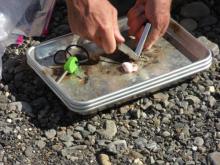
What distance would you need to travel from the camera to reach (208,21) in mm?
2350

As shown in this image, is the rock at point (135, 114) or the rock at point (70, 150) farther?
Result: the rock at point (135, 114)

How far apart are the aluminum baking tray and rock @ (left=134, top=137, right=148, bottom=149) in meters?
0.13

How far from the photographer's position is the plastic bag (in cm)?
228

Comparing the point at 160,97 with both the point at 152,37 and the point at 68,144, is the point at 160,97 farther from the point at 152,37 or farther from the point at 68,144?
the point at 68,144

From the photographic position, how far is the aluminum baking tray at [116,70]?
1.92 metres

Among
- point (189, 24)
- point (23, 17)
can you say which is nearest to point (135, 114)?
point (189, 24)

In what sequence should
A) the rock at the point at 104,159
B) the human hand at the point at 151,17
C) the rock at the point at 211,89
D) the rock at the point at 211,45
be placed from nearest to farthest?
1. the rock at the point at 104,159
2. the human hand at the point at 151,17
3. the rock at the point at 211,89
4. the rock at the point at 211,45

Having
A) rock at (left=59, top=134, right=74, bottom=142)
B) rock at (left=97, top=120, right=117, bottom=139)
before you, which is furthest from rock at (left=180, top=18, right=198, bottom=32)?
rock at (left=59, top=134, right=74, bottom=142)

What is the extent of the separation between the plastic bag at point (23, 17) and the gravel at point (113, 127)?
0.56 ft

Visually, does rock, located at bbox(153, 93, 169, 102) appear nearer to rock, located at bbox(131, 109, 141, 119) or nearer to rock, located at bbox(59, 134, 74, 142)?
rock, located at bbox(131, 109, 141, 119)

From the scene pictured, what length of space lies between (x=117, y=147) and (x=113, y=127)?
3.4 inches

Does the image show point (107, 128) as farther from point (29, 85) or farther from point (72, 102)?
point (29, 85)

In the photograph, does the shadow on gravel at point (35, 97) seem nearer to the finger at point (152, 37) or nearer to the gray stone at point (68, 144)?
the gray stone at point (68, 144)

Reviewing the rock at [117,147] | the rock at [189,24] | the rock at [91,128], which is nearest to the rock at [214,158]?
the rock at [117,147]
